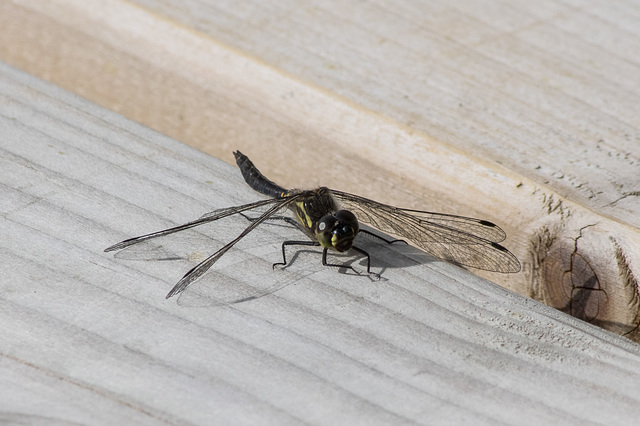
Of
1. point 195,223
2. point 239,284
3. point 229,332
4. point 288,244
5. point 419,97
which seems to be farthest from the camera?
point 419,97

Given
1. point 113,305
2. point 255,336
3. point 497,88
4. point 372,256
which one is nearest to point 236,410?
point 255,336

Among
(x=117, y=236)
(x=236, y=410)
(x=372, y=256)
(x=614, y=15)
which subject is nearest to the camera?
(x=236, y=410)

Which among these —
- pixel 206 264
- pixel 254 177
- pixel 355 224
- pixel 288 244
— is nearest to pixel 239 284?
pixel 206 264

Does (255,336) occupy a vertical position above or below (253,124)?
below

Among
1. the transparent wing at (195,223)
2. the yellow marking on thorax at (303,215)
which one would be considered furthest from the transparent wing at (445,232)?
the transparent wing at (195,223)

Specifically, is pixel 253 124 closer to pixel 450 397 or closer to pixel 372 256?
pixel 372 256

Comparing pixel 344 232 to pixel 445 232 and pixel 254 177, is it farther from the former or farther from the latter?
pixel 254 177

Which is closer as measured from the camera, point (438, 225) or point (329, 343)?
point (329, 343)
